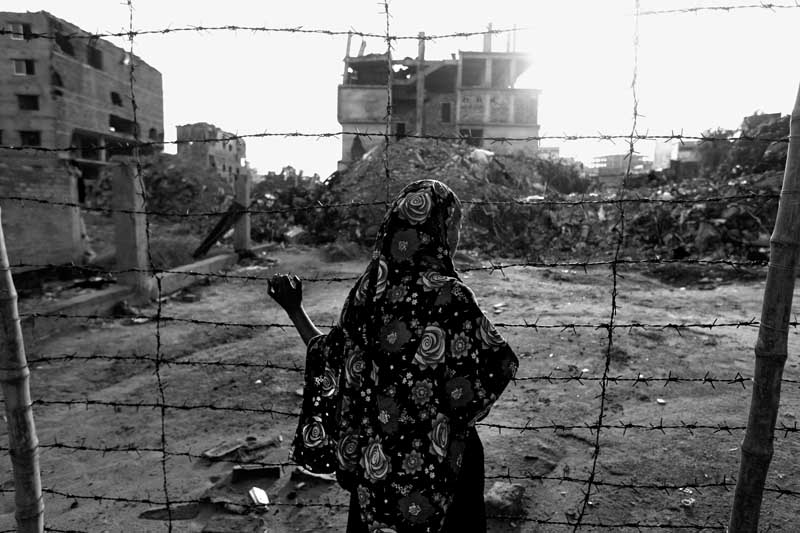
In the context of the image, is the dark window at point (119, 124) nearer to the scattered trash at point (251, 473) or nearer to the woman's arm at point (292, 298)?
the scattered trash at point (251, 473)

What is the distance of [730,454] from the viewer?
3035 mm

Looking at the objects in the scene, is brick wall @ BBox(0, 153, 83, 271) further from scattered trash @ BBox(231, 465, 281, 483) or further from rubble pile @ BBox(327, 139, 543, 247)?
scattered trash @ BBox(231, 465, 281, 483)

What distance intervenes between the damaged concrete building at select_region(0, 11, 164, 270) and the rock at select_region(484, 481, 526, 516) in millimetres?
10433

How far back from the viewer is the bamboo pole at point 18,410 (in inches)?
68.6

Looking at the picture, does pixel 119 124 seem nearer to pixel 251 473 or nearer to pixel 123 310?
pixel 123 310

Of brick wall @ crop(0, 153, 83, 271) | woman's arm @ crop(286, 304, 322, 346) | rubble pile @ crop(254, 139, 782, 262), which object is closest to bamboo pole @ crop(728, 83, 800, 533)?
woman's arm @ crop(286, 304, 322, 346)

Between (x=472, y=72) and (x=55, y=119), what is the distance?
20.8m

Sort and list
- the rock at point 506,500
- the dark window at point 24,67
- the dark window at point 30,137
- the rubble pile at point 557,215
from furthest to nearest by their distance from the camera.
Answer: the dark window at point 30,137
the dark window at point 24,67
the rubble pile at point 557,215
the rock at point 506,500

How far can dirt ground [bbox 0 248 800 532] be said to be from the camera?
8.75ft

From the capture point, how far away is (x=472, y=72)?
30.0 m

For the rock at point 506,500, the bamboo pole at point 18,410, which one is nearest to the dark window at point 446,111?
the rock at point 506,500

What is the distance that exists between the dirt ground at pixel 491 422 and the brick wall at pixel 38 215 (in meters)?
4.52

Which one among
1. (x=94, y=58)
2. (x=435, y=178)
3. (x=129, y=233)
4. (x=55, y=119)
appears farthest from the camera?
(x=94, y=58)

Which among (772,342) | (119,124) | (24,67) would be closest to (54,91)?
(24,67)
